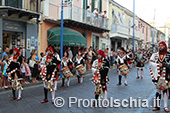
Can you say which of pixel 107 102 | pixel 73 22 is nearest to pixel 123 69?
pixel 107 102

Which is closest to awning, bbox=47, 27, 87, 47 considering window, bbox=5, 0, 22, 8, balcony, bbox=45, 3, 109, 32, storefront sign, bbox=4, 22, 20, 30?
balcony, bbox=45, 3, 109, 32

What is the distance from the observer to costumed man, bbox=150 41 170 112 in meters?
6.14

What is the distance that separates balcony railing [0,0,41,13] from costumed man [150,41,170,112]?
933 cm

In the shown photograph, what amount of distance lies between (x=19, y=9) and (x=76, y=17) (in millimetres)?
7187

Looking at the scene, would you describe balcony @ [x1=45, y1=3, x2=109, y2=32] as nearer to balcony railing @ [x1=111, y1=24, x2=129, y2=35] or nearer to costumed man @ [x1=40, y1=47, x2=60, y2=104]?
balcony railing @ [x1=111, y1=24, x2=129, y2=35]

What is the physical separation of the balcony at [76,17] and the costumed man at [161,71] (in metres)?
10.2

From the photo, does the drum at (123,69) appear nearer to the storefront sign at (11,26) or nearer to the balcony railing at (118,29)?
the storefront sign at (11,26)

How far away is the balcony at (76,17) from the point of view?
1691cm

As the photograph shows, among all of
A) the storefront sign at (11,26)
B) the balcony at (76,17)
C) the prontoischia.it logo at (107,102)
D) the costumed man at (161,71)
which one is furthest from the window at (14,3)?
the costumed man at (161,71)

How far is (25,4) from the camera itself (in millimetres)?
13742

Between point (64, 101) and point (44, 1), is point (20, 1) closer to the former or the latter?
point (44, 1)

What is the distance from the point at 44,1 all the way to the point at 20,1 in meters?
2.88

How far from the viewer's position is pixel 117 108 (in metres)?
6.52

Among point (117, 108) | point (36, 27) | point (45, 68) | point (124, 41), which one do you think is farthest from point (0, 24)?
point (124, 41)
